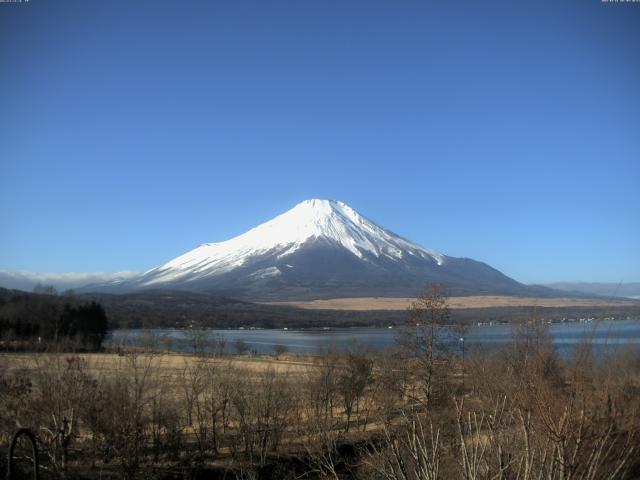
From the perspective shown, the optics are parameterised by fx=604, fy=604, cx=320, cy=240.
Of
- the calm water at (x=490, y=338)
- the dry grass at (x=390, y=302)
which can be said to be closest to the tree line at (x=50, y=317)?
the calm water at (x=490, y=338)

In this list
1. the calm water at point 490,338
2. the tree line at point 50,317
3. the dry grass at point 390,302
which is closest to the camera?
the calm water at point 490,338

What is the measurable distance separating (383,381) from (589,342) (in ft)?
44.2

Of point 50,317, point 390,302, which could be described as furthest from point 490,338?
point 390,302

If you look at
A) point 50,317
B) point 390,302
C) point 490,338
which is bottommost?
point 490,338

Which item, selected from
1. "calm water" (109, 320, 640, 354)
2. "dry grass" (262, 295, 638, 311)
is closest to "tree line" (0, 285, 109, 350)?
"calm water" (109, 320, 640, 354)

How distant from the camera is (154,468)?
15836mm

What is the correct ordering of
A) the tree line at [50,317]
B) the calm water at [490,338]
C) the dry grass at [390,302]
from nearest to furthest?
the calm water at [490,338] → the tree line at [50,317] → the dry grass at [390,302]

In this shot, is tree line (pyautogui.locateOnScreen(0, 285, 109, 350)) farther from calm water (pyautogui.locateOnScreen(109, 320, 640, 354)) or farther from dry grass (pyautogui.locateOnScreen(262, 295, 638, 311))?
dry grass (pyautogui.locateOnScreen(262, 295, 638, 311))

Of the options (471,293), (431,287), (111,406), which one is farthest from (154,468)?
(471,293)

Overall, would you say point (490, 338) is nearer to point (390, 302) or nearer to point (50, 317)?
point (50, 317)

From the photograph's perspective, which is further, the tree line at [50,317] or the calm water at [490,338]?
the tree line at [50,317]

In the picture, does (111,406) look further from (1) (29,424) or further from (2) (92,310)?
(2) (92,310)

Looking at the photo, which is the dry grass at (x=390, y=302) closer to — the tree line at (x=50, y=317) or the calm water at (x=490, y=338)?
the calm water at (x=490, y=338)

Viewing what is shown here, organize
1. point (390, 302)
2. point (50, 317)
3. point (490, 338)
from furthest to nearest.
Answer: point (390, 302) < point (50, 317) < point (490, 338)
